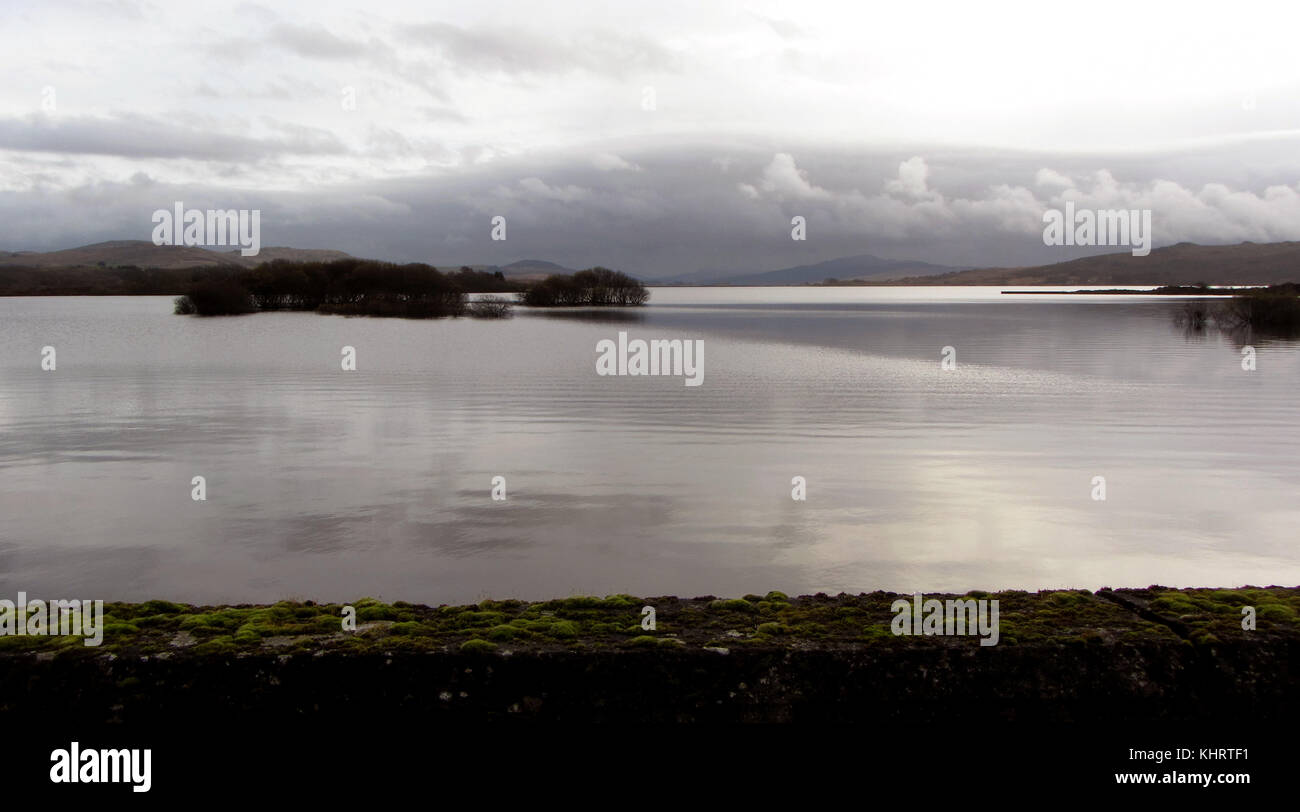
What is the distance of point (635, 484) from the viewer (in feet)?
47.7

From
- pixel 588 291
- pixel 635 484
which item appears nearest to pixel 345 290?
pixel 588 291

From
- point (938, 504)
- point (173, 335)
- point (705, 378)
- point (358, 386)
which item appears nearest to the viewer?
point (938, 504)

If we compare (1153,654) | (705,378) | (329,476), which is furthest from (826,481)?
(705,378)

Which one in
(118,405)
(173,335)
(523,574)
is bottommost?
(523,574)

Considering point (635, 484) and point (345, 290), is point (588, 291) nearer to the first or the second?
point (345, 290)

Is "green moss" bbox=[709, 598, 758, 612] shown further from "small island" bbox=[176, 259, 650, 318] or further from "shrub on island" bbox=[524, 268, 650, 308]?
"shrub on island" bbox=[524, 268, 650, 308]

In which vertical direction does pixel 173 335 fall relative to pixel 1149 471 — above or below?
above

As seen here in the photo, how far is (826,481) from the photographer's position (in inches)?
583

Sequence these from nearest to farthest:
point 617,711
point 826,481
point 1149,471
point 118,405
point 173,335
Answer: point 617,711 → point 826,481 → point 1149,471 → point 118,405 → point 173,335

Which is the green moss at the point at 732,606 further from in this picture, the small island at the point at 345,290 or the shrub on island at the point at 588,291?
the shrub on island at the point at 588,291

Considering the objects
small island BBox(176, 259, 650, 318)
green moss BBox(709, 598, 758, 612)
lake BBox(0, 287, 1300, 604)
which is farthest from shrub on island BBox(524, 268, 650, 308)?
green moss BBox(709, 598, 758, 612)

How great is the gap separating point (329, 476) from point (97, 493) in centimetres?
319

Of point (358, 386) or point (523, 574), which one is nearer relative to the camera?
point (523, 574)
